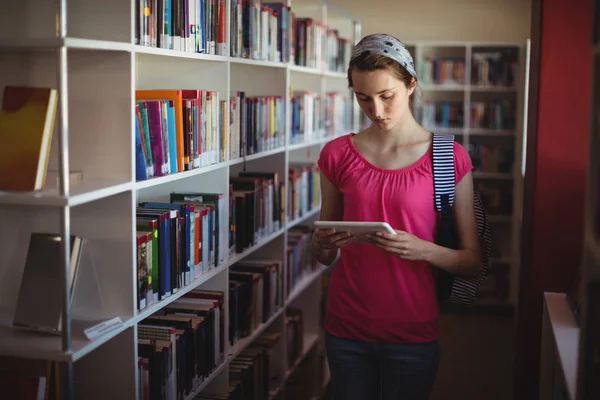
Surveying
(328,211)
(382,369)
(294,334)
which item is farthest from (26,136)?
(294,334)

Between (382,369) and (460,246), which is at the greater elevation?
(460,246)

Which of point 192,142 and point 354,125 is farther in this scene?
point 354,125

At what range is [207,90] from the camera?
108 inches

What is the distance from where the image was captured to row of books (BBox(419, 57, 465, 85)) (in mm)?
6586

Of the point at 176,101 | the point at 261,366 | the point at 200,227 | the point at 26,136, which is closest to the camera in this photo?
the point at 26,136

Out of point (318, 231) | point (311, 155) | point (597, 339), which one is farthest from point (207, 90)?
point (311, 155)

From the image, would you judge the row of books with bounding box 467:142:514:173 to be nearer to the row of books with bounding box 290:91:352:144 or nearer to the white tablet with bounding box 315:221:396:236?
the row of books with bounding box 290:91:352:144

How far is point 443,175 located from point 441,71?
187 inches

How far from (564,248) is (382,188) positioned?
1.00 meters

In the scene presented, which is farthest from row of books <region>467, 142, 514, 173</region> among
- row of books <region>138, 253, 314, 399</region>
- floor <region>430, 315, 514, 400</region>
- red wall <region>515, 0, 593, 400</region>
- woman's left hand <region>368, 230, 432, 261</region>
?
woman's left hand <region>368, 230, 432, 261</region>

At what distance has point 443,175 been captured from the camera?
6.77 feet

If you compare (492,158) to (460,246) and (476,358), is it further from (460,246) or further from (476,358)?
(460,246)

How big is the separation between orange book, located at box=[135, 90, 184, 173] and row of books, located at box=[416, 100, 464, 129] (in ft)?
14.8

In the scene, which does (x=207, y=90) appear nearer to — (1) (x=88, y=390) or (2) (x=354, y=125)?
(1) (x=88, y=390)
